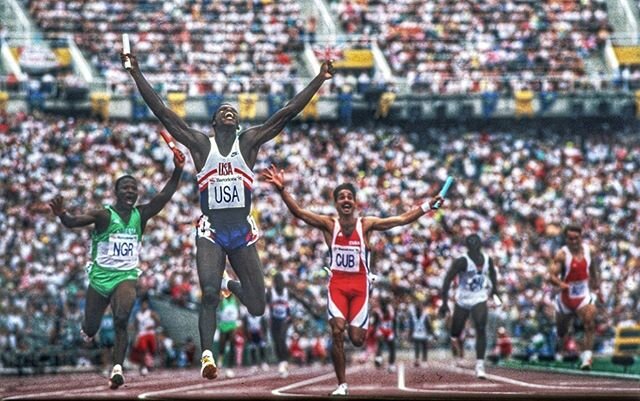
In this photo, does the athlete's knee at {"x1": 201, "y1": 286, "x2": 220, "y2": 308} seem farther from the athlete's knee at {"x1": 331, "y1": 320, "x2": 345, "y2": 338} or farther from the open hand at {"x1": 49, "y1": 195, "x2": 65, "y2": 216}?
the open hand at {"x1": 49, "y1": 195, "x2": 65, "y2": 216}

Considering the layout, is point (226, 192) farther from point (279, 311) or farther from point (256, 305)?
point (279, 311)

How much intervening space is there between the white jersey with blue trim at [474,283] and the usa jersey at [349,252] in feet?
19.6

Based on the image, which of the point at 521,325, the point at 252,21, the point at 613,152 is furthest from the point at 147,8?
the point at 521,325

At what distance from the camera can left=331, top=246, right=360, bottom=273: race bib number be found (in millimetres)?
17953

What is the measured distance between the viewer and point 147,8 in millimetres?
51625

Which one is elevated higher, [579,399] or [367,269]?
[367,269]

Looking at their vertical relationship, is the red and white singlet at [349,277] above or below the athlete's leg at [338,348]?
above

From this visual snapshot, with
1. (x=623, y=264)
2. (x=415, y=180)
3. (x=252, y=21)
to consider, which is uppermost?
(x=252, y=21)

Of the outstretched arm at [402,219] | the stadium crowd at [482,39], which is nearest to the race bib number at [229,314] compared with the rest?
the outstretched arm at [402,219]

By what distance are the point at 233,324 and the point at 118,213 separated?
1134cm

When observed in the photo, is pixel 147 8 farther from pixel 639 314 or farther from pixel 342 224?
pixel 342 224

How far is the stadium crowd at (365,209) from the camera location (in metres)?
37.2

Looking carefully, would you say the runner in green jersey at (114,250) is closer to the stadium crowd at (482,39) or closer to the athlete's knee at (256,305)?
the athlete's knee at (256,305)

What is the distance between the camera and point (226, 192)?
16281mm
